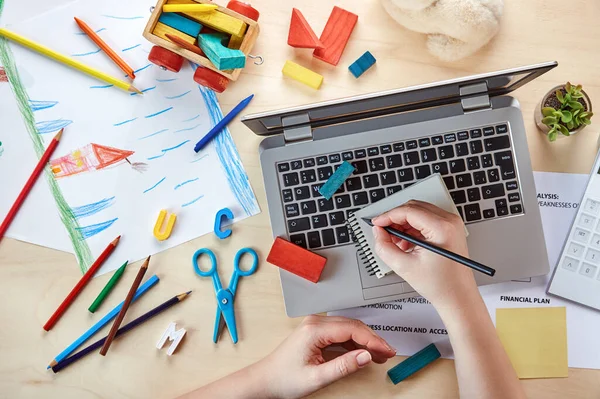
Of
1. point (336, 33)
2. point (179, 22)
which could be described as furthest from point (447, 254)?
point (179, 22)

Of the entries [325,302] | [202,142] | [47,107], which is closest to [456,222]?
[325,302]

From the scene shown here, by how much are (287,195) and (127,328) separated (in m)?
0.32

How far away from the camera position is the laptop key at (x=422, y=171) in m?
0.74

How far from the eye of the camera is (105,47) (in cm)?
80

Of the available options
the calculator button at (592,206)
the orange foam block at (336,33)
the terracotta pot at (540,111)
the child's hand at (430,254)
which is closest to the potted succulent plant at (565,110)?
the terracotta pot at (540,111)

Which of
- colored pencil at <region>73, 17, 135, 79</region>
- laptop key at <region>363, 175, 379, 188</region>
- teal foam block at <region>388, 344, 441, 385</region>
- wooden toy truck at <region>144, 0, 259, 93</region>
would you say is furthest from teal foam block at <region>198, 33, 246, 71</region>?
teal foam block at <region>388, 344, 441, 385</region>

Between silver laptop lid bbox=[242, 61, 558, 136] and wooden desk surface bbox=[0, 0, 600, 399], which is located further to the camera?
wooden desk surface bbox=[0, 0, 600, 399]

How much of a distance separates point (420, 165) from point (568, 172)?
0.76 ft

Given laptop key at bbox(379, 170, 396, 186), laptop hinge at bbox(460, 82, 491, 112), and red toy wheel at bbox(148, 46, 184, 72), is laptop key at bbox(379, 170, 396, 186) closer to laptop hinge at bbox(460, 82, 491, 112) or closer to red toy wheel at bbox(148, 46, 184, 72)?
laptop hinge at bbox(460, 82, 491, 112)

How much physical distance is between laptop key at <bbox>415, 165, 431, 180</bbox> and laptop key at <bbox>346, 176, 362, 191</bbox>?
0.08m

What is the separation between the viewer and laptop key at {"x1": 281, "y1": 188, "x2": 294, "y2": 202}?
75cm

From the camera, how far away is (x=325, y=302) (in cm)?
75

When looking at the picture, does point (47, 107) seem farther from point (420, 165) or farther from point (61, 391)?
point (420, 165)

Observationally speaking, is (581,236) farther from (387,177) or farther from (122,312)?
(122,312)
